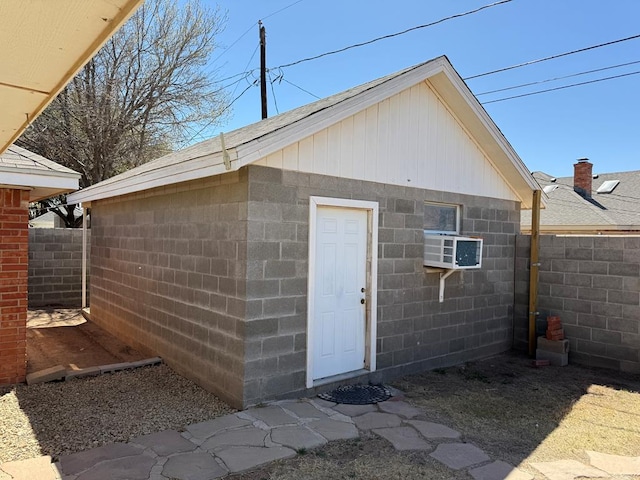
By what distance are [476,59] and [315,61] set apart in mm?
4493

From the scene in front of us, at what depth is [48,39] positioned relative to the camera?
6.21 ft

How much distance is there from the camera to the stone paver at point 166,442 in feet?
12.6

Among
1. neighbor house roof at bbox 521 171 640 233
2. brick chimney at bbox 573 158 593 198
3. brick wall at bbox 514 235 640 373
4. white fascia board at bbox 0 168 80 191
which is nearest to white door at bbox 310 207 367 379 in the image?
white fascia board at bbox 0 168 80 191

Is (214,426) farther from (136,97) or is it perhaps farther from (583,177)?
(583,177)

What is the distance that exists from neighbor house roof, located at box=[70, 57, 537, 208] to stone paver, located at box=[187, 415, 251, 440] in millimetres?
2480

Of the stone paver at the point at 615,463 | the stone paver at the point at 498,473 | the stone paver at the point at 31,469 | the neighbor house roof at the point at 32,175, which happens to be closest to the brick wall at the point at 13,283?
the neighbor house roof at the point at 32,175

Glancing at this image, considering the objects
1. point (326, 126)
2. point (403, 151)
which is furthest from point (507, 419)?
point (326, 126)

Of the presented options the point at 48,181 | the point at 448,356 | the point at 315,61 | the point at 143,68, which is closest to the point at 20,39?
the point at 48,181

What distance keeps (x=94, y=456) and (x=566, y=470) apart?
392 centimetres

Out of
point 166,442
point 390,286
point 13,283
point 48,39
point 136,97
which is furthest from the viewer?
point 136,97

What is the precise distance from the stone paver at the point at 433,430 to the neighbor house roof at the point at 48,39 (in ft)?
13.4

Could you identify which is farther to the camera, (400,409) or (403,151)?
(403,151)

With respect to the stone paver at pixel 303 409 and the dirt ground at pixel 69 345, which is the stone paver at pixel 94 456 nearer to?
the stone paver at pixel 303 409

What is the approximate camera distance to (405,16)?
1009cm
